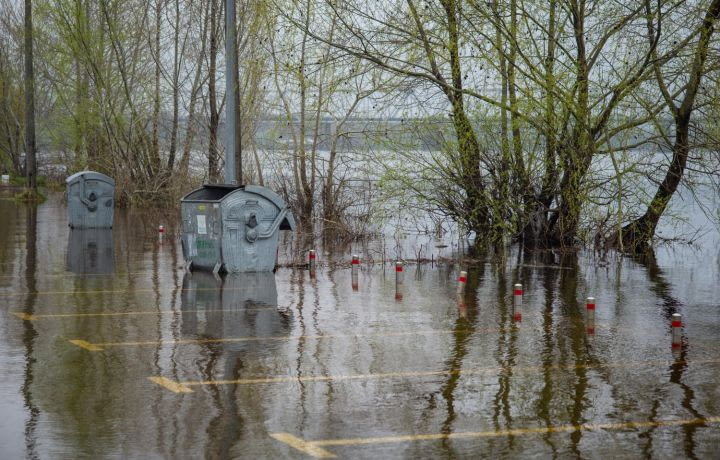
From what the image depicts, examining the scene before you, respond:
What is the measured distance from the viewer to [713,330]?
13.0m

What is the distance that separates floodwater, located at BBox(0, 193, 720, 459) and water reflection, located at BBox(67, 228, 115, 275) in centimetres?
33

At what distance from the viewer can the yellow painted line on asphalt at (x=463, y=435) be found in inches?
299

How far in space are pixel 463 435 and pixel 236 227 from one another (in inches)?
406

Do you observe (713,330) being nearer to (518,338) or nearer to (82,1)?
(518,338)

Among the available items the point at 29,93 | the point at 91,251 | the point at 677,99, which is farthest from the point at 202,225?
the point at 29,93

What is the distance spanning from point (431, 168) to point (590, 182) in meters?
3.42

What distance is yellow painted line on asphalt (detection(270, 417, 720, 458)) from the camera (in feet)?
24.9

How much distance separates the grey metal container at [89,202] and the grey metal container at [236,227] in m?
10.8

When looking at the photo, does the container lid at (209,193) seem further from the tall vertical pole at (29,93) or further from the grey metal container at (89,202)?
the tall vertical pole at (29,93)

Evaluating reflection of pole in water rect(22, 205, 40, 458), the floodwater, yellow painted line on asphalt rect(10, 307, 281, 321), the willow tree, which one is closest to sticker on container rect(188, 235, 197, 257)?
the floodwater

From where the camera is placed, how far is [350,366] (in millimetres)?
10477

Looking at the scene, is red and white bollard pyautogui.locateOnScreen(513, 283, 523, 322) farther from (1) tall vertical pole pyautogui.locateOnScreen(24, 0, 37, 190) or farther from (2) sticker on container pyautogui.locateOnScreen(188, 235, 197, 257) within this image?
(1) tall vertical pole pyautogui.locateOnScreen(24, 0, 37, 190)

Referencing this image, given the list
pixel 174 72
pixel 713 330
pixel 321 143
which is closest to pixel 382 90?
pixel 321 143

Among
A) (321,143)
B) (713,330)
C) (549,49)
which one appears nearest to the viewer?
(713,330)
